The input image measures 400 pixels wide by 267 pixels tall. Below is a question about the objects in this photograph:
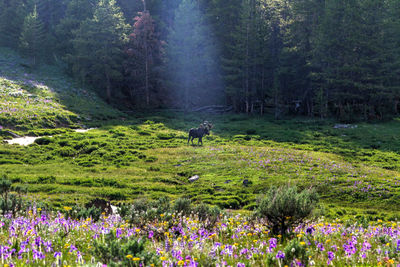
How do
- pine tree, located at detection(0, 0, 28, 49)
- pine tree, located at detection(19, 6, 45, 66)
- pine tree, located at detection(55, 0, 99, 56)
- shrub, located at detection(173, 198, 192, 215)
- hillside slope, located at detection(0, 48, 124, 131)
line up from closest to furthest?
shrub, located at detection(173, 198, 192, 215)
hillside slope, located at detection(0, 48, 124, 131)
pine tree, located at detection(19, 6, 45, 66)
pine tree, located at detection(55, 0, 99, 56)
pine tree, located at detection(0, 0, 28, 49)

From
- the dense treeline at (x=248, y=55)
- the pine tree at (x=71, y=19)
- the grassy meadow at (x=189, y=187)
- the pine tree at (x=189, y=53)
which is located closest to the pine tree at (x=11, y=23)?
the dense treeline at (x=248, y=55)

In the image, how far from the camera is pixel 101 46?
61219 millimetres

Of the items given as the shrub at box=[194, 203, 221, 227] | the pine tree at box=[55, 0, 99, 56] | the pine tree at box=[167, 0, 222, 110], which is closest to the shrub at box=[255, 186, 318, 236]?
the shrub at box=[194, 203, 221, 227]

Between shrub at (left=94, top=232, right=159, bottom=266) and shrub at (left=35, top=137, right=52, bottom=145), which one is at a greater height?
shrub at (left=94, top=232, right=159, bottom=266)

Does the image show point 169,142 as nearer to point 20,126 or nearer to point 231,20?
point 20,126

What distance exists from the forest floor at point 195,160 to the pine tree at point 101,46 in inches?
644

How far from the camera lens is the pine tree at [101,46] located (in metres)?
60.1

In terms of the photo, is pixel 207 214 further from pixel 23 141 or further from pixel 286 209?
pixel 23 141

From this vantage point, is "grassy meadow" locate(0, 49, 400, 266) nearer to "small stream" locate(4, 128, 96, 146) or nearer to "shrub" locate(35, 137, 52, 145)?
"shrub" locate(35, 137, 52, 145)

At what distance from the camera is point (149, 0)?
7475cm

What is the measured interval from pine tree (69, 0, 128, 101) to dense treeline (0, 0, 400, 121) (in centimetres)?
20

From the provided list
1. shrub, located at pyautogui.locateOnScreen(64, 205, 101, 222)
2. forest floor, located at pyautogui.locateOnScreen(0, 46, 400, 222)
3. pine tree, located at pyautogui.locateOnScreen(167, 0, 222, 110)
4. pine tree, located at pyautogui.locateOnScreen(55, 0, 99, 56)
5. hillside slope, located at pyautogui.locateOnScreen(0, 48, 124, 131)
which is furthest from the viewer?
pine tree, located at pyautogui.locateOnScreen(55, 0, 99, 56)

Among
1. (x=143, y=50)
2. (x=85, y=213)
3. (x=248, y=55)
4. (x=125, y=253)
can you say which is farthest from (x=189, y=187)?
(x=143, y=50)

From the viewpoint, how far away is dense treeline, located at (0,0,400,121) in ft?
165
